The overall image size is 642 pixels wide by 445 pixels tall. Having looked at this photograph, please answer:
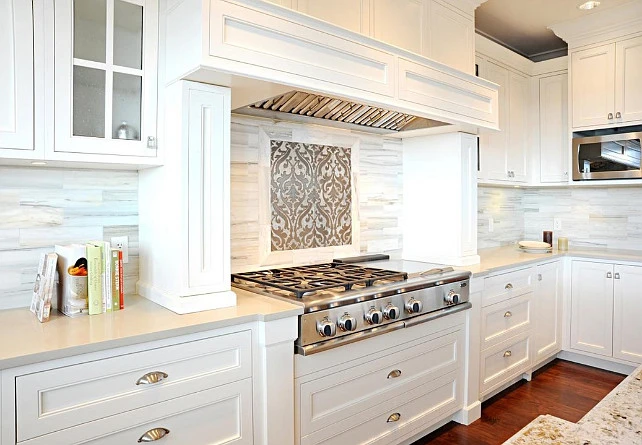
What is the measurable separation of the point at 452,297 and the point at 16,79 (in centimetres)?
217

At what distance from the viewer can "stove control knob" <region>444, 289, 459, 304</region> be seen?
98.1 inches

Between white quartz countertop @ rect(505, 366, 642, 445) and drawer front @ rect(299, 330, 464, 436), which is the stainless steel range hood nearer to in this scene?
drawer front @ rect(299, 330, 464, 436)

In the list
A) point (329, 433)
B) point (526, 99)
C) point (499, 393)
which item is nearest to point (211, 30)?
point (329, 433)

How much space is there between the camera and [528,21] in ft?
12.3

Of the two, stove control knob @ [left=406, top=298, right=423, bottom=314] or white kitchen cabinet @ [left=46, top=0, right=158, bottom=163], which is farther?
stove control knob @ [left=406, top=298, right=423, bottom=314]

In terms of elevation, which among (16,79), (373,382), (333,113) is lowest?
(373,382)

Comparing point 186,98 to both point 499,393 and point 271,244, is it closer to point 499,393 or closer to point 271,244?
point 271,244

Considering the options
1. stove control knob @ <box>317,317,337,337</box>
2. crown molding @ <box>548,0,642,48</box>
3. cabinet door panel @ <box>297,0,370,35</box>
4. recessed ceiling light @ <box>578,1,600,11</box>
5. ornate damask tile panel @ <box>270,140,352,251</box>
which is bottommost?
stove control knob @ <box>317,317,337,337</box>

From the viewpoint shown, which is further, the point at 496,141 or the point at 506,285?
the point at 496,141

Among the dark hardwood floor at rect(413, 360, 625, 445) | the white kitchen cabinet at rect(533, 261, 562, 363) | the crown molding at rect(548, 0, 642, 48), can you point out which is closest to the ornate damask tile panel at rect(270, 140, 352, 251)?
the dark hardwood floor at rect(413, 360, 625, 445)

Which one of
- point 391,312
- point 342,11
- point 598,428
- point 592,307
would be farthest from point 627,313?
point 598,428

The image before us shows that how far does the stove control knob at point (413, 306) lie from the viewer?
7.30 feet

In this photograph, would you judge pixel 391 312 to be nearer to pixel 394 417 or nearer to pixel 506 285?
pixel 394 417

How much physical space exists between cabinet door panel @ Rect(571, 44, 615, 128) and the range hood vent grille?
1.83 meters
